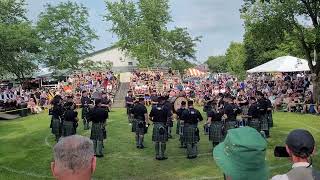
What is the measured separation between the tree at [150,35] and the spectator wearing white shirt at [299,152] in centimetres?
4872

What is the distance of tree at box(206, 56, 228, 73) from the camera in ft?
379

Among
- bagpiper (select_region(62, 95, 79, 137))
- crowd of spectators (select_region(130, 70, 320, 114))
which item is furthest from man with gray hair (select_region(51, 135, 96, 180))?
crowd of spectators (select_region(130, 70, 320, 114))

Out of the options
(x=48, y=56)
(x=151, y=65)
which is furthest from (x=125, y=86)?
(x=151, y=65)

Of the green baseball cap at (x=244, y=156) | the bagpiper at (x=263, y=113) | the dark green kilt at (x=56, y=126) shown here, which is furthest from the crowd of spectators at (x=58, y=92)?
the green baseball cap at (x=244, y=156)

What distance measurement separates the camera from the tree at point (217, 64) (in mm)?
115625

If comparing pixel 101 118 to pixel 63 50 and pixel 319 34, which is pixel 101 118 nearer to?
pixel 319 34

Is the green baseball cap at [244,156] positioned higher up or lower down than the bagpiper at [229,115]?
higher up

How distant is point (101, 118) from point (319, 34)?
14275 millimetres

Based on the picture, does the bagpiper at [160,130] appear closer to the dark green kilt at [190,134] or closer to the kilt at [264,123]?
the dark green kilt at [190,134]

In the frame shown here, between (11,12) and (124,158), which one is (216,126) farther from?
(11,12)

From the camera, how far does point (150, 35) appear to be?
54031mm

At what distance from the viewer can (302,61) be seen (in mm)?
30250

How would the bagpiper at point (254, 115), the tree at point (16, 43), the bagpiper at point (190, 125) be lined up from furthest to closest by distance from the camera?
1. the tree at point (16, 43)
2. the bagpiper at point (254, 115)
3. the bagpiper at point (190, 125)

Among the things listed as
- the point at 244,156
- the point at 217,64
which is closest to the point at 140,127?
the point at 244,156
